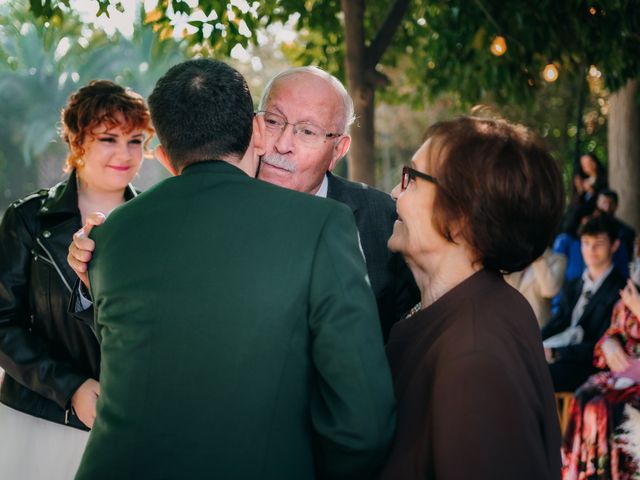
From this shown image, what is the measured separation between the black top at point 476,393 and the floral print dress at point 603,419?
2757 mm

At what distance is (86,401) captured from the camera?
3031mm

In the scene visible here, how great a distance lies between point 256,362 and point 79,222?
1.82m

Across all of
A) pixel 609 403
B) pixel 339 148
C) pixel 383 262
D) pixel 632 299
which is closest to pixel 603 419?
pixel 609 403

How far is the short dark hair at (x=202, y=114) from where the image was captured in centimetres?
200

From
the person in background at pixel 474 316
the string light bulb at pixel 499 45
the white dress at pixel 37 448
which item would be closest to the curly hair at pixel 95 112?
the white dress at pixel 37 448

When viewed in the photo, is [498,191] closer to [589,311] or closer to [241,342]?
[241,342]

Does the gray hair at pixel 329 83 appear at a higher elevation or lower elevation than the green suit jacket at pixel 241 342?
higher

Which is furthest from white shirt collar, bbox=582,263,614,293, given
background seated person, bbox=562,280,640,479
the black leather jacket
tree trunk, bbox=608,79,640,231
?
the black leather jacket

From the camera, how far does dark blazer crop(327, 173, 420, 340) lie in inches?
123

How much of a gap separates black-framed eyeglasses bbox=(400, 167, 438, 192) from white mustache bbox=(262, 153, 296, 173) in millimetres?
970

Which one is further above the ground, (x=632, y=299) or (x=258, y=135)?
(x=258, y=135)

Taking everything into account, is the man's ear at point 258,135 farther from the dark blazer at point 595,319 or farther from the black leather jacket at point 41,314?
the dark blazer at point 595,319

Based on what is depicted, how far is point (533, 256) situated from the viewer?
2268mm

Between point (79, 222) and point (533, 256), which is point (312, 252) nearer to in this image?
point (533, 256)
